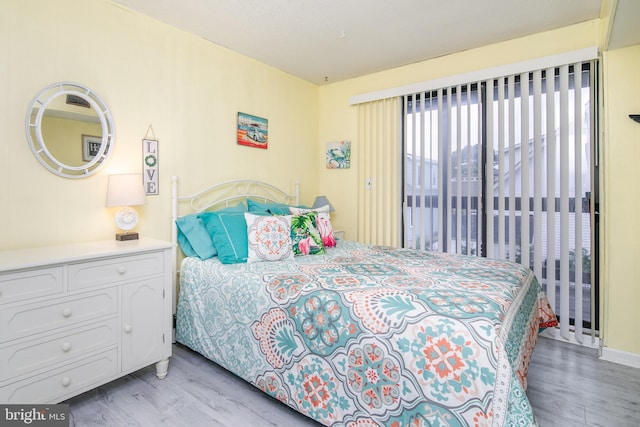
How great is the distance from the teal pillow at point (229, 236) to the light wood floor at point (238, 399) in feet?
2.45

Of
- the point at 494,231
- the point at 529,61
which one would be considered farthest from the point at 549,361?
the point at 529,61

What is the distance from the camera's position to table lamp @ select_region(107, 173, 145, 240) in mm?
2133

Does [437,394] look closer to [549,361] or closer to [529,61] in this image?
[549,361]

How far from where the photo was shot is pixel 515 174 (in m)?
2.81

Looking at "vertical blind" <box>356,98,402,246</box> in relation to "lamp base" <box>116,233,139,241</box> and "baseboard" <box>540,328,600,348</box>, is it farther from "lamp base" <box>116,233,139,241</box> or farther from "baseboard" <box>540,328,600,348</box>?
"lamp base" <box>116,233,139,241</box>

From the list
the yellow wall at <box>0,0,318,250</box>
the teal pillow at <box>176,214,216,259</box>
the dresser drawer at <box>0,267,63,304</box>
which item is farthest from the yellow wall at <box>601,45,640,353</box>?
the dresser drawer at <box>0,267,63,304</box>

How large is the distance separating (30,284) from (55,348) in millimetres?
342

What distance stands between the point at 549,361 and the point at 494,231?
3.49 ft

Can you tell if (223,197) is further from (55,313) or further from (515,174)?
(515,174)

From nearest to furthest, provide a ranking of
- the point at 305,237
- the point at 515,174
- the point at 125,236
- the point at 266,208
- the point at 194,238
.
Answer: the point at 125,236
the point at 194,238
the point at 305,237
the point at 515,174
the point at 266,208

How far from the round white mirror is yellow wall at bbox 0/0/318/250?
48 millimetres

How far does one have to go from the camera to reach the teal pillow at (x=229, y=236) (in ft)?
7.50

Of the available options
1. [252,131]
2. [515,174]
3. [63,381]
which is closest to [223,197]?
[252,131]

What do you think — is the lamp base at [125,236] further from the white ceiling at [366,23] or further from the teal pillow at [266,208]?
the white ceiling at [366,23]
